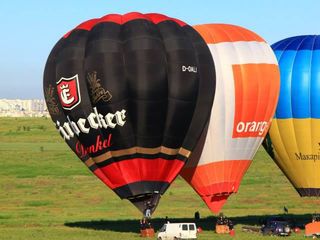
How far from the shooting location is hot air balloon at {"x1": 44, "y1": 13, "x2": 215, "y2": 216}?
45.9m

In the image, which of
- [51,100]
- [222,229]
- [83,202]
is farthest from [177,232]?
[83,202]

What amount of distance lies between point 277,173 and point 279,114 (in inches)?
1721

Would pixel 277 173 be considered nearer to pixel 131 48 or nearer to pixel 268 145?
pixel 268 145

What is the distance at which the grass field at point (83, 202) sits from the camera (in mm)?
55219

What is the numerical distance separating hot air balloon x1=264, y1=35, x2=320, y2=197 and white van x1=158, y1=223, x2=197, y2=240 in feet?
34.1

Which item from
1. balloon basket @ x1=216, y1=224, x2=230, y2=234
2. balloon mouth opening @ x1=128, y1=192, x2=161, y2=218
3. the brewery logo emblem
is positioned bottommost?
balloon basket @ x1=216, y1=224, x2=230, y2=234

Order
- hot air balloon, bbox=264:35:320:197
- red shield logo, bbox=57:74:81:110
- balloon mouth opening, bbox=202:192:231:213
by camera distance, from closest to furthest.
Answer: red shield logo, bbox=57:74:81:110, balloon mouth opening, bbox=202:192:231:213, hot air balloon, bbox=264:35:320:197

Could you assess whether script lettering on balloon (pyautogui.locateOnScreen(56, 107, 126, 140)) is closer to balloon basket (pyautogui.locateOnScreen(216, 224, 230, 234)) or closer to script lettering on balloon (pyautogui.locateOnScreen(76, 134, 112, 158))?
script lettering on balloon (pyautogui.locateOnScreen(76, 134, 112, 158))

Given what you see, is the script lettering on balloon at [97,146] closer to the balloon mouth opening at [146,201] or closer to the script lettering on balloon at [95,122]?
the script lettering on balloon at [95,122]

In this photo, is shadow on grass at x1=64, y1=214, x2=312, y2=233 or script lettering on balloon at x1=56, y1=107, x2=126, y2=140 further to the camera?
shadow on grass at x1=64, y1=214, x2=312, y2=233

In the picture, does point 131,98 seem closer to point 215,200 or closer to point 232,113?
point 232,113

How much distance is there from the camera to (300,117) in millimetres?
55000

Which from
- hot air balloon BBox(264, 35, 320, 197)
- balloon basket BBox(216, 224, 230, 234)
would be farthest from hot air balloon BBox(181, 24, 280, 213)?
hot air balloon BBox(264, 35, 320, 197)

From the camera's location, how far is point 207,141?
2026 inches
